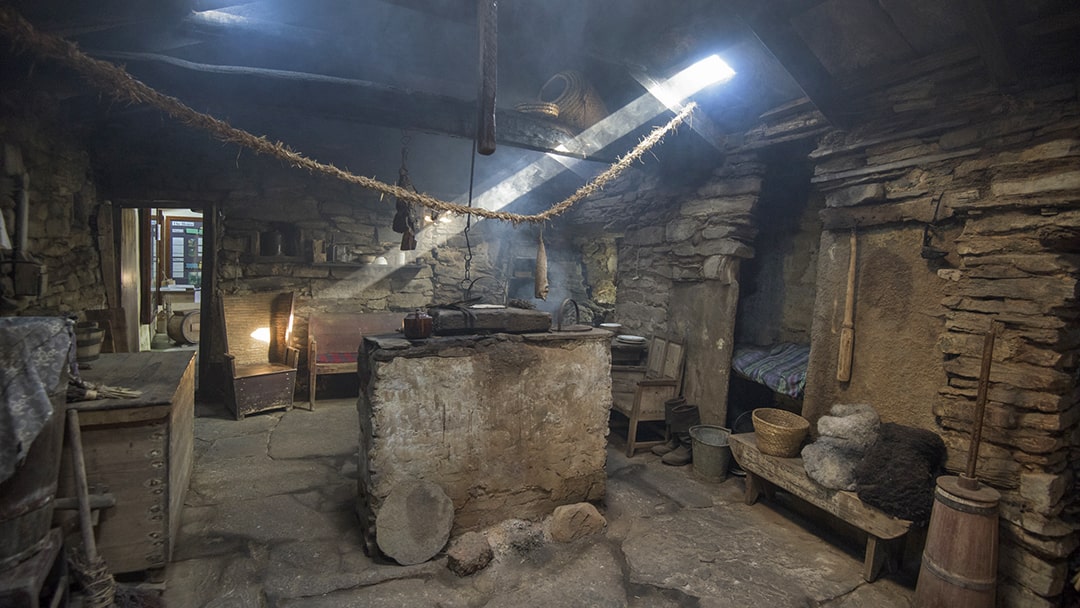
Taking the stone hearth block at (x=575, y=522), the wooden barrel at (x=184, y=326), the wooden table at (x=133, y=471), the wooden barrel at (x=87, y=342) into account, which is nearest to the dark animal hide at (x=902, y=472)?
the stone hearth block at (x=575, y=522)

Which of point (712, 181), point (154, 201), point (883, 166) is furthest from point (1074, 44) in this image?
point (154, 201)

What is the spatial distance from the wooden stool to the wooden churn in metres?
4.09

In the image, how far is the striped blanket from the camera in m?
4.16

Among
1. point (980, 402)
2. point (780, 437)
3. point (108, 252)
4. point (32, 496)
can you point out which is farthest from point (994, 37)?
point (108, 252)

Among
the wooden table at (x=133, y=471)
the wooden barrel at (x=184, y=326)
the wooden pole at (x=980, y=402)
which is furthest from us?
the wooden barrel at (x=184, y=326)

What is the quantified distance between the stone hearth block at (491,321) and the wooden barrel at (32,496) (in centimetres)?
187

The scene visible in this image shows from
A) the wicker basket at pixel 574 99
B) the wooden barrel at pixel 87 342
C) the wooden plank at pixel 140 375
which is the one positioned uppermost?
the wicker basket at pixel 574 99

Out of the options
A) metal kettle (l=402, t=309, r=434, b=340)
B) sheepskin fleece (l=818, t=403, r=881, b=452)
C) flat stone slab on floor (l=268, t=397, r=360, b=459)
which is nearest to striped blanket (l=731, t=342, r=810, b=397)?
sheepskin fleece (l=818, t=403, r=881, b=452)

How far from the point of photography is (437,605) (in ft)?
8.22

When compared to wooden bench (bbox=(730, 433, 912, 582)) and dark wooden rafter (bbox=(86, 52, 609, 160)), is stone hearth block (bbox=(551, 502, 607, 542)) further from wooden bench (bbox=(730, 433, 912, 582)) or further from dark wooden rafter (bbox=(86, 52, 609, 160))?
dark wooden rafter (bbox=(86, 52, 609, 160))

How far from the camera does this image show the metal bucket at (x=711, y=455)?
4148 millimetres

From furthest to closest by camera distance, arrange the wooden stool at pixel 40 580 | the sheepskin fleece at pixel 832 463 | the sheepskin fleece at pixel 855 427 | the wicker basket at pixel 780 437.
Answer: the wicker basket at pixel 780 437 < the sheepskin fleece at pixel 855 427 < the sheepskin fleece at pixel 832 463 < the wooden stool at pixel 40 580

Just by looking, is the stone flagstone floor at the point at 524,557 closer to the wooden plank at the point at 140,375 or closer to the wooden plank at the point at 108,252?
the wooden plank at the point at 140,375

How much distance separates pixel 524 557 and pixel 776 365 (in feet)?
9.65
